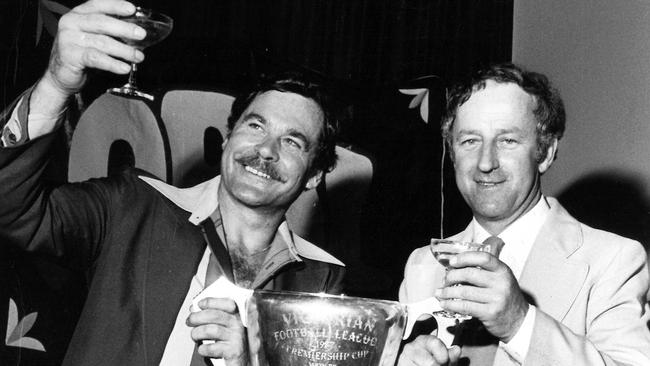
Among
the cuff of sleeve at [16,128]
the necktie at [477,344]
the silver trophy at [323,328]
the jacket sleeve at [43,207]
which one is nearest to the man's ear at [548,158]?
the necktie at [477,344]

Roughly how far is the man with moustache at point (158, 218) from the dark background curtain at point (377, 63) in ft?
1.97

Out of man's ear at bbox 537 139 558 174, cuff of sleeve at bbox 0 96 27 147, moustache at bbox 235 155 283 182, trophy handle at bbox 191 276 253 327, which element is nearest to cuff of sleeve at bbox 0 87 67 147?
cuff of sleeve at bbox 0 96 27 147

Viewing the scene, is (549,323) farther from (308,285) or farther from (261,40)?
(261,40)

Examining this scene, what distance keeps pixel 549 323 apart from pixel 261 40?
1.99 m

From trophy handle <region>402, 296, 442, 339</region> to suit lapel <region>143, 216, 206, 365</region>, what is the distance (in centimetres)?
80

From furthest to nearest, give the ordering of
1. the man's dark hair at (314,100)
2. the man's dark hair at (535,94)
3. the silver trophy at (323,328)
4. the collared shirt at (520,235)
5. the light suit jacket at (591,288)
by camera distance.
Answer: the man's dark hair at (314,100) < the man's dark hair at (535,94) < the collared shirt at (520,235) < the light suit jacket at (591,288) < the silver trophy at (323,328)

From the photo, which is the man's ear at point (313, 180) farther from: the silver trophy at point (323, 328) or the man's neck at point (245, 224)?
the silver trophy at point (323, 328)

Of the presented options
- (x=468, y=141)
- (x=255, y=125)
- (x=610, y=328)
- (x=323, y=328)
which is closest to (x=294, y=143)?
(x=255, y=125)


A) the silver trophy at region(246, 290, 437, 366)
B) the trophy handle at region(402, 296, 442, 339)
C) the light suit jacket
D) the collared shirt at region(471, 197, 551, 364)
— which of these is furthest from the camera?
the collared shirt at region(471, 197, 551, 364)

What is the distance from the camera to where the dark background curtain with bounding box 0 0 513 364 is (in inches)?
109

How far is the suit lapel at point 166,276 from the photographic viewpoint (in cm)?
169

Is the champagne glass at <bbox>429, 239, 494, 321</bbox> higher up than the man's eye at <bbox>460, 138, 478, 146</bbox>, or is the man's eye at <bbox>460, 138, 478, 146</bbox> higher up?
the man's eye at <bbox>460, 138, 478, 146</bbox>

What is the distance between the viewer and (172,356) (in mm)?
1686

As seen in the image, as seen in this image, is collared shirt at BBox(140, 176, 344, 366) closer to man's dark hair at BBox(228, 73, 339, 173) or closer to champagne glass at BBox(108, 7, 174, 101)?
man's dark hair at BBox(228, 73, 339, 173)
